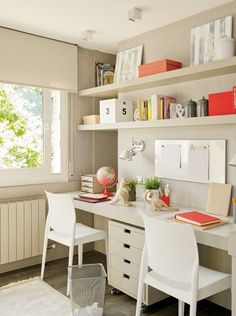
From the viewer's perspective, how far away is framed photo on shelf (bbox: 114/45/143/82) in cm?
324

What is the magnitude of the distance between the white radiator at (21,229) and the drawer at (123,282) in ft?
3.10

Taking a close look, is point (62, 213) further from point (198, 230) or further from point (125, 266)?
point (198, 230)

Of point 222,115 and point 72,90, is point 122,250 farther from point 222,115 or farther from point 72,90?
point 72,90

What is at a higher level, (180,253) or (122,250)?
(180,253)

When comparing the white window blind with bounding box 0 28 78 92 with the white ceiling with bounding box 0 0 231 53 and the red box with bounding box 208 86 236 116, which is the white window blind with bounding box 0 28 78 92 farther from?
the red box with bounding box 208 86 236 116

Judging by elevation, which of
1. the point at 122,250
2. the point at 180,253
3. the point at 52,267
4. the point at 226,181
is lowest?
the point at 52,267

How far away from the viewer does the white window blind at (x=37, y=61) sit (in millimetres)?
3129

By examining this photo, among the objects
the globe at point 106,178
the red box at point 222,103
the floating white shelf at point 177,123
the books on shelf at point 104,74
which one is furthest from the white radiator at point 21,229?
the red box at point 222,103

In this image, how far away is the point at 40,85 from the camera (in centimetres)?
335

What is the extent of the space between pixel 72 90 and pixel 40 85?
397 mm

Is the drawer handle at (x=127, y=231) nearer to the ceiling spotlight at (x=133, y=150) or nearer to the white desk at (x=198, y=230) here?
the white desk at (x=198, y=230)

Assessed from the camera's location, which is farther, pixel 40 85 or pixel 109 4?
pixel 40 85

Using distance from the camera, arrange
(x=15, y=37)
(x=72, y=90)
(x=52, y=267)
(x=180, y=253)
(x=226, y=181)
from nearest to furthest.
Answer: (x=180, y=253) → (x=226, y=181) → (x=15, y=37) → (x=52, y=267) → (x=72, y=90)

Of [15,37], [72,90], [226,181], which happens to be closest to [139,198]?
[226,181]
